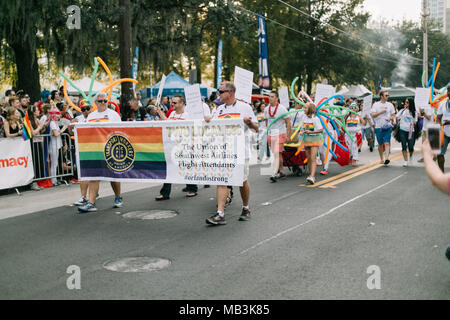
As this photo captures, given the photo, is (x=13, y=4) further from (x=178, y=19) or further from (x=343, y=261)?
(x=343, y=261)

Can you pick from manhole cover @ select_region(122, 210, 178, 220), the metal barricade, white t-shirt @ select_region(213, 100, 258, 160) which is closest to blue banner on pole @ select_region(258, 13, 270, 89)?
the metal barricade

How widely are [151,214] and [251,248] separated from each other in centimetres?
255

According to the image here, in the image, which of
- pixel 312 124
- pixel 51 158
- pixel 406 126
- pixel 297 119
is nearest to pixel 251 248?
pixel 312 124

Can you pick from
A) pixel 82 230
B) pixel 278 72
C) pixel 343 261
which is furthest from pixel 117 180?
pixel 278 72

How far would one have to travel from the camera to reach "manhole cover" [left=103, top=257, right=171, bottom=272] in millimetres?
5007

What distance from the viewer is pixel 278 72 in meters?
40.9

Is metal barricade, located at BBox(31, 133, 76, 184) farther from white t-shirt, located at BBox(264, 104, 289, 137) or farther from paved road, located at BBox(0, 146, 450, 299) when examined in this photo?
white t-shirt, located at BBox(264, 104, 289, 137)

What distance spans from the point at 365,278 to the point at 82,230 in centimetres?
395

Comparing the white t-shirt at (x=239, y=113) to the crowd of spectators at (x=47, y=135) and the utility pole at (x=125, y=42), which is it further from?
the utility pole at (x=125, y=42)

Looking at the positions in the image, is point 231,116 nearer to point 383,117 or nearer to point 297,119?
point 297,119

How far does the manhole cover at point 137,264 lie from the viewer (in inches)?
197

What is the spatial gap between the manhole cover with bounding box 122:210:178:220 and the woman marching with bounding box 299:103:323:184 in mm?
3712

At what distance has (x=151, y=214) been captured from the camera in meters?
7.75

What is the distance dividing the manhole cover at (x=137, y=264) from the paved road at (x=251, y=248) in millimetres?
93
